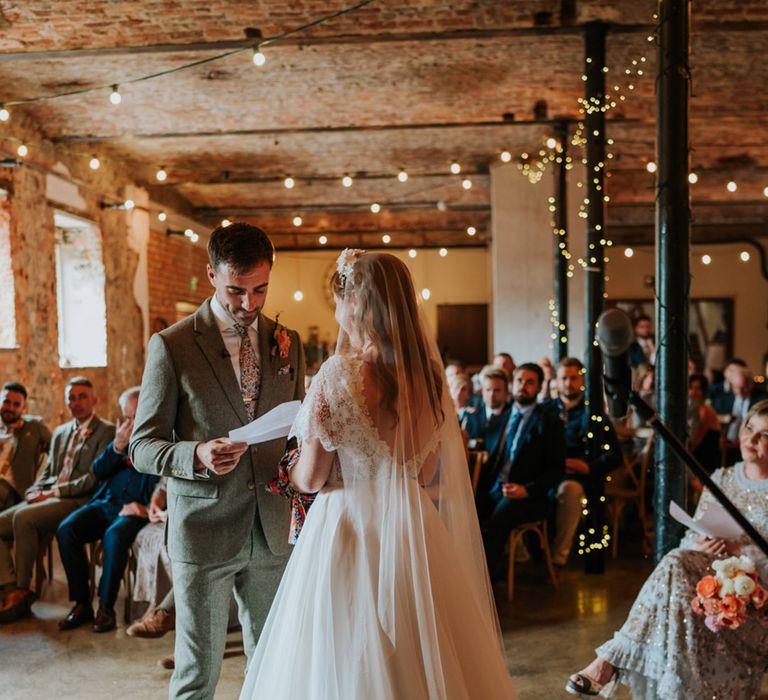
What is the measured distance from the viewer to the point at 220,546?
2.20m

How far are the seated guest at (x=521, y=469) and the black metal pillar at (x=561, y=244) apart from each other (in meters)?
3.31

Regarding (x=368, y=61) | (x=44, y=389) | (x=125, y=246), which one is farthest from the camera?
(x=125, y=246)

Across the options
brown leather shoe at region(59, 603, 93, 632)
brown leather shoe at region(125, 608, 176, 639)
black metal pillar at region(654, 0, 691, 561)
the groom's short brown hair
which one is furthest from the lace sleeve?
brown leather shoe at region(59, 603, 93, 632)

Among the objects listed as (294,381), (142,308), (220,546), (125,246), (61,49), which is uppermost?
(61,49)

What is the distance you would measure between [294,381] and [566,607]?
2940 mm

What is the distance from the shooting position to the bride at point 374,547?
1.99m

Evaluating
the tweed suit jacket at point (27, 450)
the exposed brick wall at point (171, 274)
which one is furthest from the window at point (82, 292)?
the tweed suit jacket at point (27, 450)

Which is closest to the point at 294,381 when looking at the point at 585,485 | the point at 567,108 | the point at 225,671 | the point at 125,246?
the point at 225,671

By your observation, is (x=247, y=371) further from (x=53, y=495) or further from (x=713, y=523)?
(x=53, y=495)

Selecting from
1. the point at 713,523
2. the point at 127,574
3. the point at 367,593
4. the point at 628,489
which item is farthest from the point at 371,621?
the point at 628,489

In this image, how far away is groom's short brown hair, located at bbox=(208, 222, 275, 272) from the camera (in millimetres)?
2152

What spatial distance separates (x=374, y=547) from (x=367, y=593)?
0.38ft

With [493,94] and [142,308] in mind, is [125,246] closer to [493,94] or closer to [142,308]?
[142,308]

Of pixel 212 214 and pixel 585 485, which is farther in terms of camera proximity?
pixel 212 214
